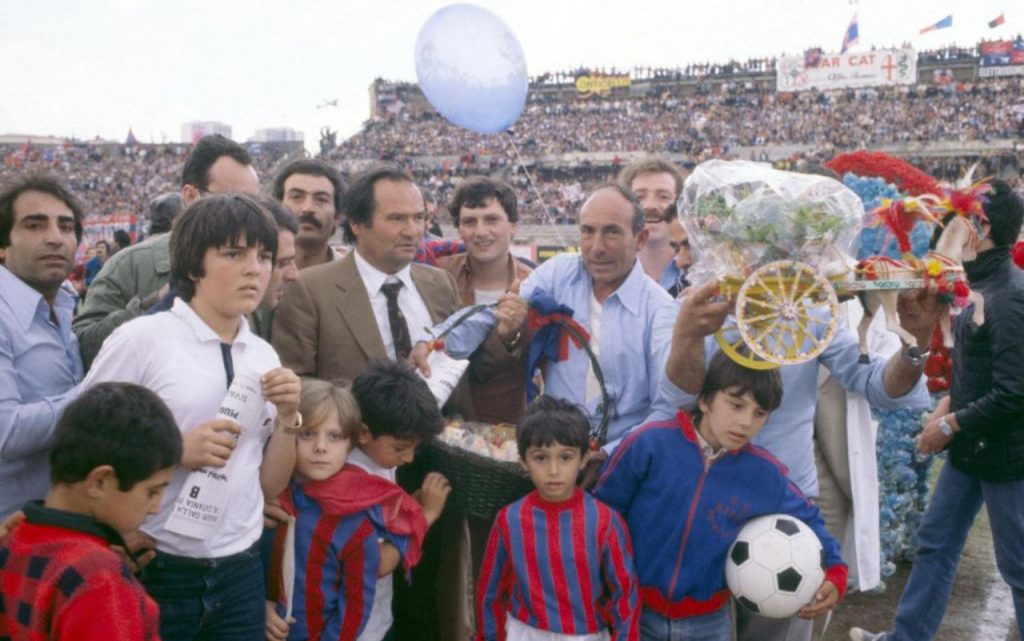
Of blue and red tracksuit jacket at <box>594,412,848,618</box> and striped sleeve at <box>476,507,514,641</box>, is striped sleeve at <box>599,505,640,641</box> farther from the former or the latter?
striped sleeve at <box>476,507,514,641</box>

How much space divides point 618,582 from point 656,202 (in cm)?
273

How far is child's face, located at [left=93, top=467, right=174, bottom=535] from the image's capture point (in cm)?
203

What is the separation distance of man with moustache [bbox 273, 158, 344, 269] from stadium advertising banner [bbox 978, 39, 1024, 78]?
47.1 m

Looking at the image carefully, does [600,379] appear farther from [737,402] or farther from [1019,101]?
[1019,101]

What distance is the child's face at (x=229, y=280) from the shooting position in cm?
253

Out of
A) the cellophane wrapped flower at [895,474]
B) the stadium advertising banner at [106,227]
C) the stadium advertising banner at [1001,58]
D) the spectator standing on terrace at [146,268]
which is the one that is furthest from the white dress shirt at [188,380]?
the stadium advertising banner at [1001,58]

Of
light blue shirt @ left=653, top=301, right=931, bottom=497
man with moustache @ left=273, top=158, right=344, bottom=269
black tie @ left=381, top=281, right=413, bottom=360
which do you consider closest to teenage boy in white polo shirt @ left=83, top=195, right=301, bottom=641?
black tie @ left=381, top=281, right=413, bottom=360

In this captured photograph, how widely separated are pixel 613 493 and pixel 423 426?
752 mm

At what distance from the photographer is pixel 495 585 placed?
10.1 ft

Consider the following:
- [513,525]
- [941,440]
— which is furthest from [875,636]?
[513,525]

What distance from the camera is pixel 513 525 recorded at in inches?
119

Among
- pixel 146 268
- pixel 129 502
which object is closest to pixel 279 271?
pixel 146 268

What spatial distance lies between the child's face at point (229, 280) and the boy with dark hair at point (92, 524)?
46 cm

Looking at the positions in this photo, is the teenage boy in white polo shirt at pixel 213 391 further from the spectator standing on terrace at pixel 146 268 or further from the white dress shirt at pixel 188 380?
the spectator standing on terrace at pixel 146 268
